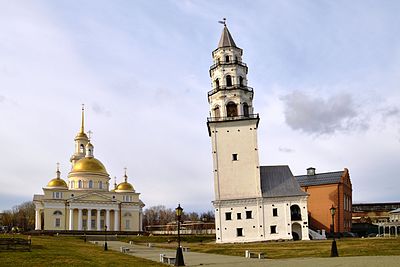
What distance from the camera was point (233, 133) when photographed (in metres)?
54.5

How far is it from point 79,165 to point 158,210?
94161 mm

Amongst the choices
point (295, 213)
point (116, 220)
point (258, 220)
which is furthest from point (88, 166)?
point (295, 213)

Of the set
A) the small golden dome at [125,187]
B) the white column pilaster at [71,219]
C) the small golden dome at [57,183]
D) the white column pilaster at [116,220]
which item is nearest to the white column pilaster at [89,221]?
the white column pilaster at [71,219]

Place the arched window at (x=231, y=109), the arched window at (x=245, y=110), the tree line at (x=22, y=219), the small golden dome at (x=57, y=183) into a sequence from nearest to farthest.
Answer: the arched window at (x=231, y=109) < the arched window at (x=245, y=110) < the small golden dome at (x=57, y=183) < the tree line at (x=22, y=219)

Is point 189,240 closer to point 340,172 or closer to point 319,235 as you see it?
point 319,235

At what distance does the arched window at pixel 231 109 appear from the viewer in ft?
183

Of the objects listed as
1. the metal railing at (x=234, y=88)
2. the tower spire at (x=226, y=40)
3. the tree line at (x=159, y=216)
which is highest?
the tower spire at (x=226, y=40)

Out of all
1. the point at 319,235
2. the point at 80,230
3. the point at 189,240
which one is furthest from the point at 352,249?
the point at 80,230

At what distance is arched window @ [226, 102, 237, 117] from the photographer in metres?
55.6

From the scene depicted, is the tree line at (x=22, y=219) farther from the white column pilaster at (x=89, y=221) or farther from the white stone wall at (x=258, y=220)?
the white stone wall at (x=258, y=220)

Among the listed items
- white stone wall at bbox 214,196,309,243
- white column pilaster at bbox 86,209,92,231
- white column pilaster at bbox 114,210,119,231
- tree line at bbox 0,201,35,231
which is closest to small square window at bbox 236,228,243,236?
white stone wall at bbox 214,196,309,243

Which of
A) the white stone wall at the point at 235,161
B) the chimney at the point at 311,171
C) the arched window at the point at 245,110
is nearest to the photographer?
the white stone wall at the point at 235,161

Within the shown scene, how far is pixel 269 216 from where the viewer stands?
52875mm

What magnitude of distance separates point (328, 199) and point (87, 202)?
48175 millimetres
